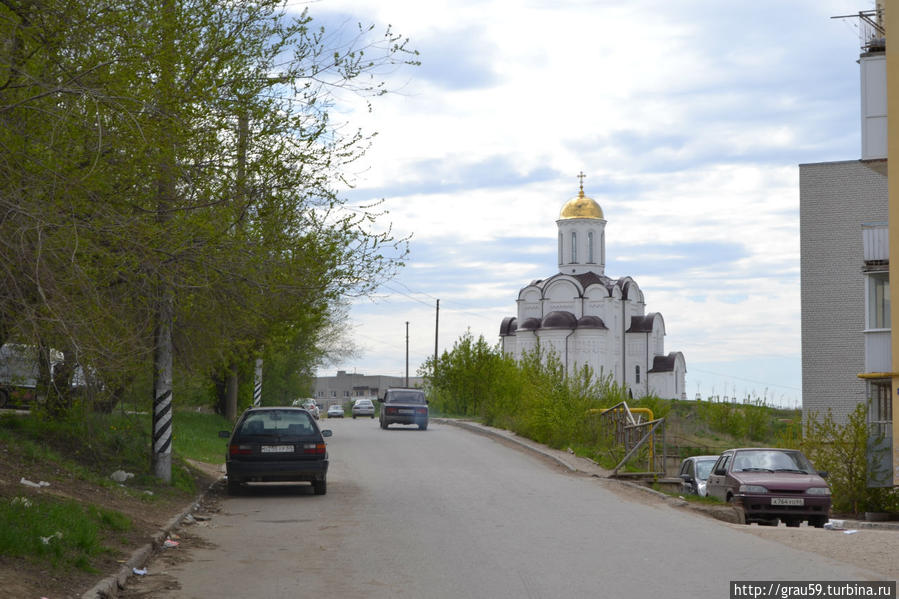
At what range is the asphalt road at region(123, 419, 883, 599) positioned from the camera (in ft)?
30.8

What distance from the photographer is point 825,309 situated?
140 ft

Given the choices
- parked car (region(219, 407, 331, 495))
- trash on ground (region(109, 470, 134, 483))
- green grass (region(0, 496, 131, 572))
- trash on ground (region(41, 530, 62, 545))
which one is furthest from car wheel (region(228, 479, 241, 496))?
trash on ground (region(41, 530, 62, 545))

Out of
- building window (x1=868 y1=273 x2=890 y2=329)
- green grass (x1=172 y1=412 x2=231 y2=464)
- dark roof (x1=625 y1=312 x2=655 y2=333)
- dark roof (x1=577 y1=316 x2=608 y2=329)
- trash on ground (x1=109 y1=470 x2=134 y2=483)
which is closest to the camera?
trash on ground (x1=109 y1=470 x2=134 y2=483)

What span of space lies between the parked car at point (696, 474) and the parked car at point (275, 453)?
8.82 meters

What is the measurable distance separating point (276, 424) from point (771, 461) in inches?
352

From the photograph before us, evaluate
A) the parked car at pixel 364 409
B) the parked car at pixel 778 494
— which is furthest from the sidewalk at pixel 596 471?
the parked car at pixel 364 409

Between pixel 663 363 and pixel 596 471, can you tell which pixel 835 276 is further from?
pixel 663 363

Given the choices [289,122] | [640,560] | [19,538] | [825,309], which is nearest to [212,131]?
[289,122]

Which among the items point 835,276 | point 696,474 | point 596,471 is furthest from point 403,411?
point 696,474

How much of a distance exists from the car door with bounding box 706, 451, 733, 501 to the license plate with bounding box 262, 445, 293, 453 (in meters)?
7.73

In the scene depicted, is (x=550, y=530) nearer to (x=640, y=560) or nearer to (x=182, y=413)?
(x=640, y=560)

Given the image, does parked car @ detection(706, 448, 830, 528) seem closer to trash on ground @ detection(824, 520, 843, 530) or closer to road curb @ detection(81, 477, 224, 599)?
trash on ground @ detection(824, 520, 843, 530)

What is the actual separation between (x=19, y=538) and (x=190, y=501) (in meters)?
7.42

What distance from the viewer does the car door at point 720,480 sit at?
63.8ft
